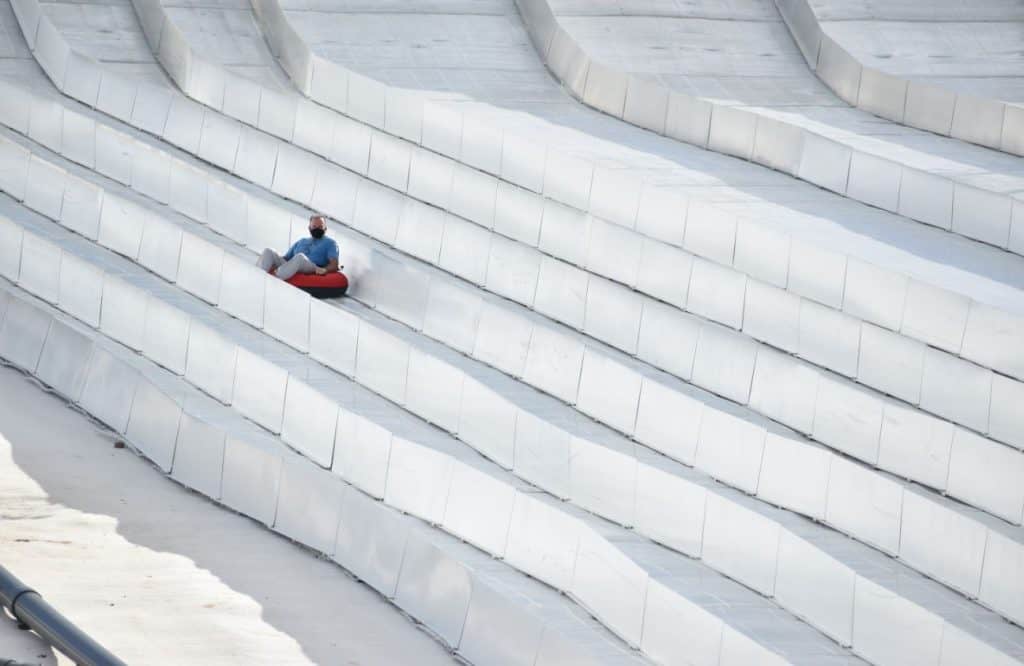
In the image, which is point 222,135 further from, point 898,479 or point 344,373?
point 898,479

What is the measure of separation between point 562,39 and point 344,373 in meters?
7.07

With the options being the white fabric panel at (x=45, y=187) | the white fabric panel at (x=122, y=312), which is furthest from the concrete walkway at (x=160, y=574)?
the white fabric panel at (x=45, y=187)

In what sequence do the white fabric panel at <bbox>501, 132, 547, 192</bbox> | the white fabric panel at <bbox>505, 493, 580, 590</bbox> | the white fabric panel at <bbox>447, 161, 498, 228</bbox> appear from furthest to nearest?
the white fabric panel at <bbox>501, 132, 547, 192</bbox>, the white fabric panel at <bbox>447, 161, 498, 228</bbox>, the white fabric panel at <bbox>505, 493, 580, 590</bbox>

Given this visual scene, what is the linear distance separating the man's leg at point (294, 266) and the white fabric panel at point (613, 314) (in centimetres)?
218

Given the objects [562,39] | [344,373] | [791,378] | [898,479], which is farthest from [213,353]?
[562,39]

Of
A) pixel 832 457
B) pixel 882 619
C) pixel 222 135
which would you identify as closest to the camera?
pixel 882 619

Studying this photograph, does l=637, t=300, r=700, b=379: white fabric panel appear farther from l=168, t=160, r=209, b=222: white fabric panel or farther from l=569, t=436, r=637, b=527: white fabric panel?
l=168, t=160, r=209, b=222: white fabric panel

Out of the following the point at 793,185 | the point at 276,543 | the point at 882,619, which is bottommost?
the point at 276,543

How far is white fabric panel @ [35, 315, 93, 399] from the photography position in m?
11.1

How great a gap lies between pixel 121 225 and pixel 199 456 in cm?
355

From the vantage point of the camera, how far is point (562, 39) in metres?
17.0

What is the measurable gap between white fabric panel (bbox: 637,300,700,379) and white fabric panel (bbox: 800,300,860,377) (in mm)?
678

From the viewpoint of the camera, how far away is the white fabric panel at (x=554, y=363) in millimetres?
10227

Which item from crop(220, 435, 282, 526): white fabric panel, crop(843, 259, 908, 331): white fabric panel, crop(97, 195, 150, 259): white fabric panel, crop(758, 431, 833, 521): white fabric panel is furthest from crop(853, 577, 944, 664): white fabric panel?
crop(97, 195, 150, 259): white fabric panel
